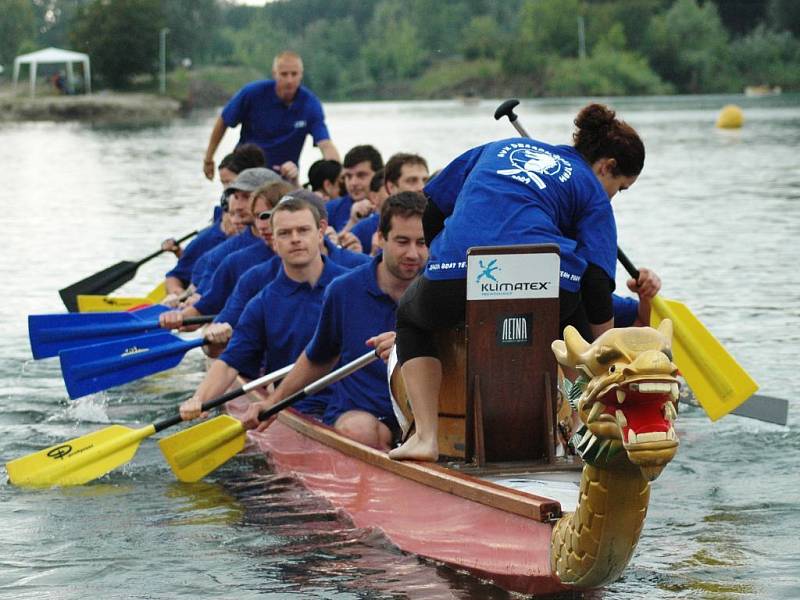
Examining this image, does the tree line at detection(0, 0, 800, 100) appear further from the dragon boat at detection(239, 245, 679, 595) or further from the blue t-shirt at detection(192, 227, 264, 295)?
the dragon boat at detection(239, 245, 679, 595)

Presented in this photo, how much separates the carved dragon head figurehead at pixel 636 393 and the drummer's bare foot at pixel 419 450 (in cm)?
180

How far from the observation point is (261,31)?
133500 mm

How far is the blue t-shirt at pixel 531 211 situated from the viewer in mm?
5824

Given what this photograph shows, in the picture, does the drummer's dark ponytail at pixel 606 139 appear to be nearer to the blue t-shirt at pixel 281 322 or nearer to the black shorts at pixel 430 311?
the black shorts at pixel 430 311

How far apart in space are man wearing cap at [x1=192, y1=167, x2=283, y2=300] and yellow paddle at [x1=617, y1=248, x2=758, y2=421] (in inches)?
106

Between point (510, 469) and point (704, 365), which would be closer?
point (510, 469)

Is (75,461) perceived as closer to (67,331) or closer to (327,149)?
(67,331)

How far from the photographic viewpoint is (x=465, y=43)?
114312 millimetres

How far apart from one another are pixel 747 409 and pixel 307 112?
221 inches

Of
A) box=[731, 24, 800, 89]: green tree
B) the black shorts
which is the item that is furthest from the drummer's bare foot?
box=[731, 24, 800, 89]: green tree

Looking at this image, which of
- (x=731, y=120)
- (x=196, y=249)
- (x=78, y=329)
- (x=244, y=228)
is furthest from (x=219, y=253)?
(x=731, y=120)

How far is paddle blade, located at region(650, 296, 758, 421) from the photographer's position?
811cm

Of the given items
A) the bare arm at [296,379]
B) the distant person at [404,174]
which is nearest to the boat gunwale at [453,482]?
the bare arm at [296,379]

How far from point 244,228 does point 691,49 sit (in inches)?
3525
